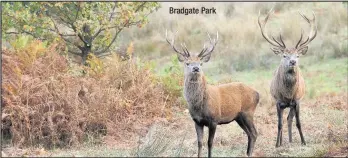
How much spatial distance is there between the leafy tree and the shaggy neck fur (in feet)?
15.3

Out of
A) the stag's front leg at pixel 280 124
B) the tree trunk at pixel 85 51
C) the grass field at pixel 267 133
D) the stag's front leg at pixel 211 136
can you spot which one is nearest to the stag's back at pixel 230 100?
the stag's front leg at pixel 211 136

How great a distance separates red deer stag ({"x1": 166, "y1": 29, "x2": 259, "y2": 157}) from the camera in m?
11.4

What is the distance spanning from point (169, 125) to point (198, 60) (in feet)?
14.9

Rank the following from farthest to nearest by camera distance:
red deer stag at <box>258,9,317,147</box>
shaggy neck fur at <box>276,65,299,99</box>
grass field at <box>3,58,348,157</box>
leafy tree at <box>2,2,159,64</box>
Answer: leafy tree at <box>2,2,159,64</box> < shaggy neck fur at <box>276,65,299,99</box> < red deer stag at <box>258,9,317,147</box> < grass field at <box>3,58,348,157</box>

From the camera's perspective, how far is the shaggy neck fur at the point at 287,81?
13.3m

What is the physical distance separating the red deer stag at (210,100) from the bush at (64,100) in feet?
9.15

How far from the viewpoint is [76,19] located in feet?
54.6

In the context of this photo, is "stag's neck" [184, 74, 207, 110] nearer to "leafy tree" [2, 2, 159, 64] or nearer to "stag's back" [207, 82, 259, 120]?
"stag's back" [207, 82, 259, 120]

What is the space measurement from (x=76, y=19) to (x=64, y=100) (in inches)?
136

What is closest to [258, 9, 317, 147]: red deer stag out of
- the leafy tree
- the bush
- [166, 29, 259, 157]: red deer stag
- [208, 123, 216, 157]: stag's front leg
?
[166, 29, 259, 157]: red deer stag

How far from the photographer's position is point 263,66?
23.3 metres

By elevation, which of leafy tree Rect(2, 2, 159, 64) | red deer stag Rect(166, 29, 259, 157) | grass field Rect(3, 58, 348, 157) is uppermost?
leafy tree Rect(2, 2, 159, 64)

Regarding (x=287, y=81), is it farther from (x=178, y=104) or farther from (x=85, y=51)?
(x=85, y=51)

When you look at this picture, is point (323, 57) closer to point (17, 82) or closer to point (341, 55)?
point (341, 55)
